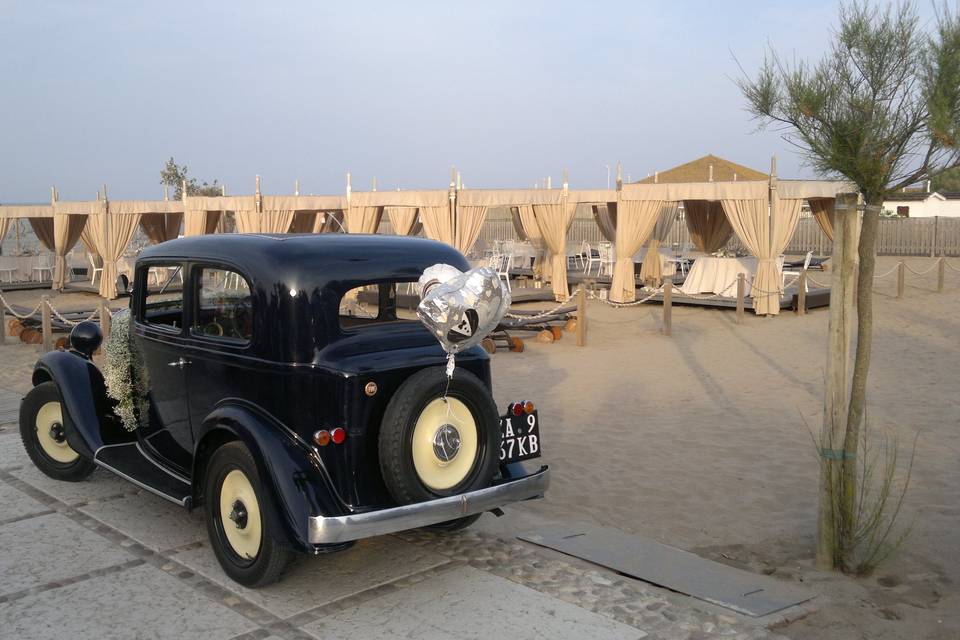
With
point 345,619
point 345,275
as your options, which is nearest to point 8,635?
point 345,619

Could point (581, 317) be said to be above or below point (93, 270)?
below

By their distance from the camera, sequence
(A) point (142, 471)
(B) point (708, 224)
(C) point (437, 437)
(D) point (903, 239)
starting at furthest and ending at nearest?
(D) point (903, 239), (B) point (708, 224), (A) point (142, 471), (C) point (437, 437)

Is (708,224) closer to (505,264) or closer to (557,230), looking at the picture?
(557,230)

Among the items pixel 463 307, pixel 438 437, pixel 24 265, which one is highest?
pixel 463 307

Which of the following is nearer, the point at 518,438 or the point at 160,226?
the point at 518,438

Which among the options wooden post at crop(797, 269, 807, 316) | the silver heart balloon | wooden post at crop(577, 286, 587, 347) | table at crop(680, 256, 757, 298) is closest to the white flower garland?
the silver heart balloon

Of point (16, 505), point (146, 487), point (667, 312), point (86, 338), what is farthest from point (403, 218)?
point (146, 487)

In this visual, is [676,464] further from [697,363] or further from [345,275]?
[697,363]

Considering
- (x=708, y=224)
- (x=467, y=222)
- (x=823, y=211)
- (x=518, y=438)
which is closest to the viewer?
(x=518, y=438)

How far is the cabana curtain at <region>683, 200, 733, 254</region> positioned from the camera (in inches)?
864

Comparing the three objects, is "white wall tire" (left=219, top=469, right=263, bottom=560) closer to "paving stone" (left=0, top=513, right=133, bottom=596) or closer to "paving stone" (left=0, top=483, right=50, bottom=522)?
"paving stone" (left=0, top=513, right=133, bottom=596)

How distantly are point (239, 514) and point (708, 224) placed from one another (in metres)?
19.6

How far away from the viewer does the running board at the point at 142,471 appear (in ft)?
15.4

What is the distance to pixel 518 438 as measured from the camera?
4742 mm
